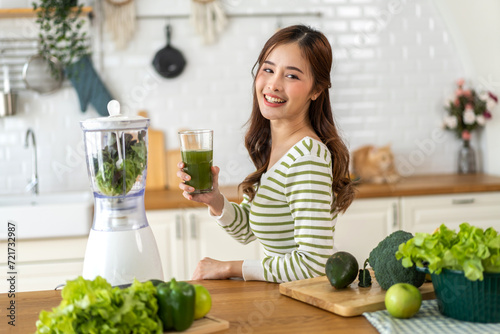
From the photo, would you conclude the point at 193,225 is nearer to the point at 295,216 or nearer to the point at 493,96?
the point at 295,216

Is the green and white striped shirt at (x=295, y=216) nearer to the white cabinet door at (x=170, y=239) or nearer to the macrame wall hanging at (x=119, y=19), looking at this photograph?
the white cabinet door at (x=170, y=239)

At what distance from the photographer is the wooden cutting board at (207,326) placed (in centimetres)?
118

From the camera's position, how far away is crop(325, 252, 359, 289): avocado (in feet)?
4.54

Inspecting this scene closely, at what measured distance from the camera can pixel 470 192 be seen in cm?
343

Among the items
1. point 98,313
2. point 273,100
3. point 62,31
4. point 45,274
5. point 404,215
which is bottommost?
point 45,274

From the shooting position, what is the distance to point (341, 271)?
1384 mm

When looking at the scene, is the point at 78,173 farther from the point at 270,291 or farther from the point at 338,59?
the point at 270,291

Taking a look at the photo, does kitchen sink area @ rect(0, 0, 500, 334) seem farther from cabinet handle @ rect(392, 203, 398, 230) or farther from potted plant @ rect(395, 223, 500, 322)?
potted plant @ rect(395, 223, 500, 322)

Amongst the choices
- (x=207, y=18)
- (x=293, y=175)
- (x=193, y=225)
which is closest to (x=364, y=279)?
(x=293, y=175)

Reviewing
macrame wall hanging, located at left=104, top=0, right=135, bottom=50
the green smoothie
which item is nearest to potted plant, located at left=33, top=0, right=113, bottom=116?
macrame wall hanging, located at left=104, top=0, right=135, bottom=50

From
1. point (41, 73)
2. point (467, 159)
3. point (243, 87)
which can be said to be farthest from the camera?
point (467, 159)

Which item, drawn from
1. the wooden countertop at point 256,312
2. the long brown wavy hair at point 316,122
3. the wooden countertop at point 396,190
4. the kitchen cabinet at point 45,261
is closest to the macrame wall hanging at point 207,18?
the wooden countertop at point 396,190

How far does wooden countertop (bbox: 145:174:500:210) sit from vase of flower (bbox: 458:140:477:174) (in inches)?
12.1

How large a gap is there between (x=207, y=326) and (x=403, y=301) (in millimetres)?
406
